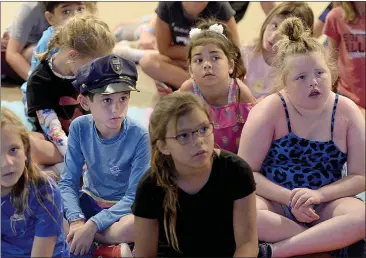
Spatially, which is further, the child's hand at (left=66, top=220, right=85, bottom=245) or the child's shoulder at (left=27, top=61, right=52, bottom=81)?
the child's shoulder at (left=27, top=61, right=52, bottom=81)

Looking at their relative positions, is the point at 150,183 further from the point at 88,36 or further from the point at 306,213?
the point at 88,36

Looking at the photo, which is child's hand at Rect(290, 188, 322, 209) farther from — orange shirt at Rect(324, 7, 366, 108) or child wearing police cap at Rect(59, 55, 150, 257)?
orange shirt at Rect(324, 7, 366, 108)

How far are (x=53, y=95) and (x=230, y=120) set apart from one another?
47 cm

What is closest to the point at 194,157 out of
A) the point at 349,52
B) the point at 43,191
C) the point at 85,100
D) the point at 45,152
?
the point at 43,191

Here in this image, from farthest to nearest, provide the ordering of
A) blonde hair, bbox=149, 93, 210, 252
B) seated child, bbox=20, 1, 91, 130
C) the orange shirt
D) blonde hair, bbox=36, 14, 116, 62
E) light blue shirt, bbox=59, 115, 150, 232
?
seated child, bbox=20, 1, 91, 130 → the orange shirt → blonde hair, bbox=36, 14, 116, 62 → light blue shirt, bbox=59, 115, 150, 232 → blonde hair, bbox=149, 93, 210, 252

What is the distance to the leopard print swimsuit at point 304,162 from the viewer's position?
4.85 ft

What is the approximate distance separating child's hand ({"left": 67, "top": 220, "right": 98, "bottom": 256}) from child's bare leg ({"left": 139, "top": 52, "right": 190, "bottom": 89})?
78 cm

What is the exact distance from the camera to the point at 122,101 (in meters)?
1.49

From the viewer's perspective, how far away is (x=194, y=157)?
4.08 ft

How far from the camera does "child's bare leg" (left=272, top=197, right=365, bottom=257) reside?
138 cm

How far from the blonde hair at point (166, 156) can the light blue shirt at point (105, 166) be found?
19cm

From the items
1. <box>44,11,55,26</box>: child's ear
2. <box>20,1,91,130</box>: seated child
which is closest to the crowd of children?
<box>20,1,91,130</box>: seated child

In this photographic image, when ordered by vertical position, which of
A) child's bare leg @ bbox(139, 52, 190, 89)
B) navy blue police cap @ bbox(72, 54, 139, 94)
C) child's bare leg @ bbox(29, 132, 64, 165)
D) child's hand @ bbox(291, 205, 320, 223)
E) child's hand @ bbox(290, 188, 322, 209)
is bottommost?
child's hand @ bbox(291, 205, 320, 223)

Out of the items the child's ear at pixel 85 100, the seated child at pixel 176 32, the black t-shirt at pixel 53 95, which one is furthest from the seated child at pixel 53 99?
the seated child at pixel 176 32
